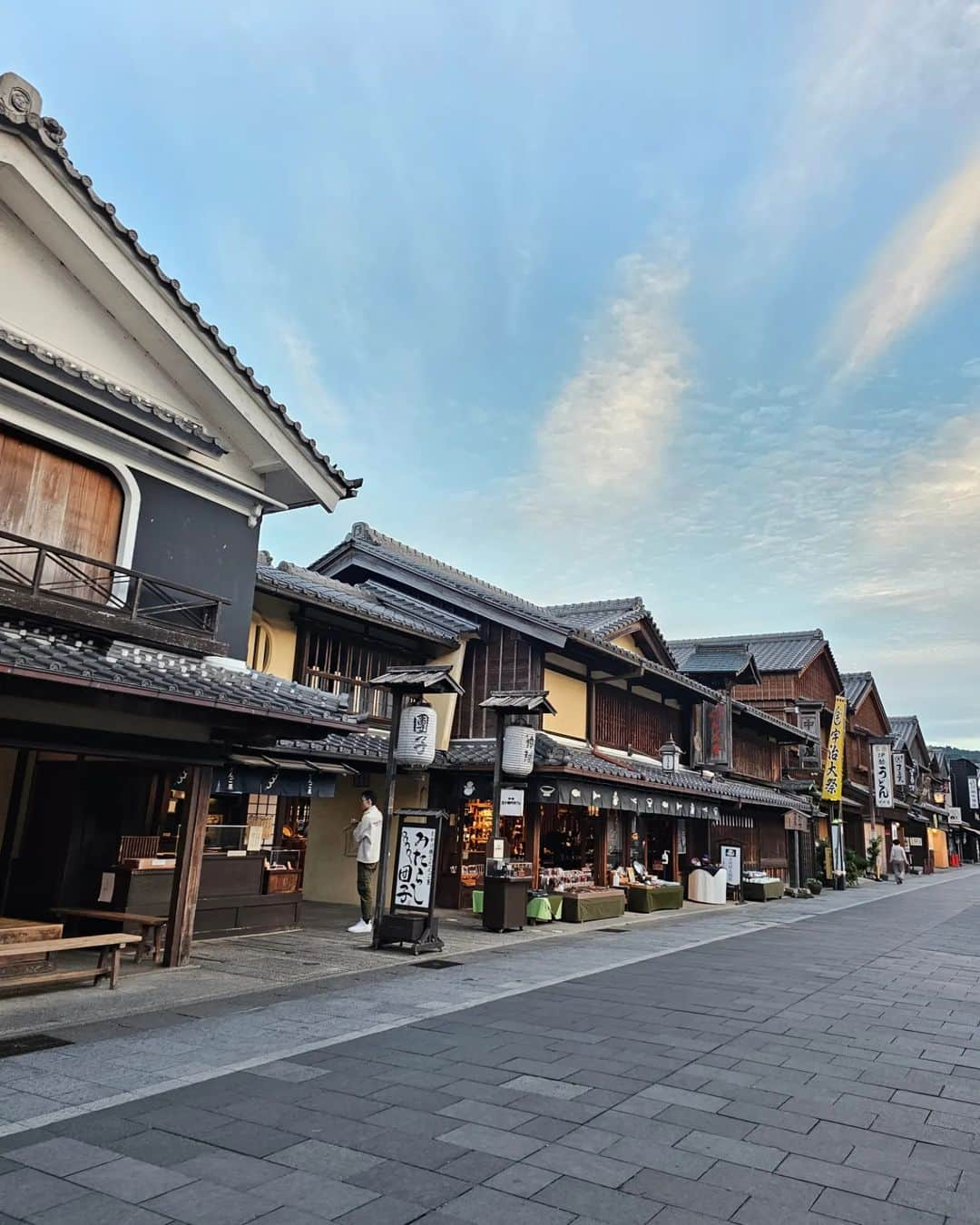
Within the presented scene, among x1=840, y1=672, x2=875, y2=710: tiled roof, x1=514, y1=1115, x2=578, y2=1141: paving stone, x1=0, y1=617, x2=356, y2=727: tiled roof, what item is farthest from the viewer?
x1=840, y1=672, x2=875, y2=710: tiled roof

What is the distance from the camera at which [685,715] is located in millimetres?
25766

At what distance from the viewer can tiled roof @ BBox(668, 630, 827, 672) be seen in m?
38.9

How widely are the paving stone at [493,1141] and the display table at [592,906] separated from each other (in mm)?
11809

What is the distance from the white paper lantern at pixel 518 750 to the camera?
14906mm

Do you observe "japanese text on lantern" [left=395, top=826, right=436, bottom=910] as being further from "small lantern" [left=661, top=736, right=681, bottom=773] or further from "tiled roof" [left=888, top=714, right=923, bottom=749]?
"tiled roof" [left=888, top=714, right=923, bottom=749]

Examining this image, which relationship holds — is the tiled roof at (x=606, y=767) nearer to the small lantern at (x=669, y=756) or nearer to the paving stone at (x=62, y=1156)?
the small lantern at (x=669, y=756)

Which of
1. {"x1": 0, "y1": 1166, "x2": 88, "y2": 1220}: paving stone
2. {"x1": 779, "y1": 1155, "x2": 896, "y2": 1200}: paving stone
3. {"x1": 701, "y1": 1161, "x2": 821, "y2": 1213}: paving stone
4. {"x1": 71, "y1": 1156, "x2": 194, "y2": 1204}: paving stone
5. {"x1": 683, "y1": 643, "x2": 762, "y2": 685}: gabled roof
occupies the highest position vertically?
{"x1": 683, "y1": 643, "x2": 762, "y2": 685}: gabled roof

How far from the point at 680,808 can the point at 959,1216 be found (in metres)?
17.2

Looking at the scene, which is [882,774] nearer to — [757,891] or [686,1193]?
[757,891]

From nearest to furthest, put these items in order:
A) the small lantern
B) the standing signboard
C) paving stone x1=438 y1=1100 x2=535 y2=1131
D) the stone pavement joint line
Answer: paving stone x1=438 y1=1100 x2=535 y2=1131 → the stone pavement joint line → the standing signboard → the small lantern

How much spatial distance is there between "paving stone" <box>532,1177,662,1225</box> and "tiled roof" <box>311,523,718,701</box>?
13.5 metres

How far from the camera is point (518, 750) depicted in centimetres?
1497

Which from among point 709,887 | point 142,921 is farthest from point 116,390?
point 709,887

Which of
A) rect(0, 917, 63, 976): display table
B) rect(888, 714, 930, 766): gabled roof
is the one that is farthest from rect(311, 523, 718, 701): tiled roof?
rect(888, 714, 930, 766): gabled roof
